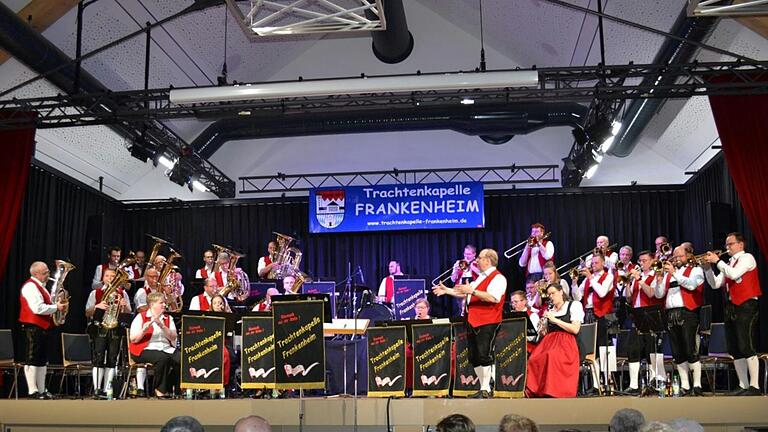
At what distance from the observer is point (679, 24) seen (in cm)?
1028

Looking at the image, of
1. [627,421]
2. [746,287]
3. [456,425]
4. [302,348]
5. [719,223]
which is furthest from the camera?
[719,223]

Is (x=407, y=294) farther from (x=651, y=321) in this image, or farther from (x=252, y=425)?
(x=252, y=425)

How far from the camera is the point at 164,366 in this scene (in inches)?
380

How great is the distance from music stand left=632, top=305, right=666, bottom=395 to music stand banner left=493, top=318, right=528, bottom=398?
5.31 ft

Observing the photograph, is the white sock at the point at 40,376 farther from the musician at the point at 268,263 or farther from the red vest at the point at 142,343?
the musician at the point at 268,263

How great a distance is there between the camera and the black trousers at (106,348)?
1028 cm

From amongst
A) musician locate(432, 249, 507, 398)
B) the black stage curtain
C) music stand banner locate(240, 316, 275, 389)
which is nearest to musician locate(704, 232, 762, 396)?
musician locate(432, 249, 507, 398)

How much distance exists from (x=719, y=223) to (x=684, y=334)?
3.60m

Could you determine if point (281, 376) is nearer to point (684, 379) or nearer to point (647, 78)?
point (684, 379)

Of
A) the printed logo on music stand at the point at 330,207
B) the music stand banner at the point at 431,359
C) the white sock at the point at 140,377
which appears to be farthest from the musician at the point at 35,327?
the printed logo on music stand at the point at 330,207

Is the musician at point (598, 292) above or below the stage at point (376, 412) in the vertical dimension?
above

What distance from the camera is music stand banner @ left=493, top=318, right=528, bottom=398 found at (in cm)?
864

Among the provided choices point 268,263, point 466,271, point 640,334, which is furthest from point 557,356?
point 268,263

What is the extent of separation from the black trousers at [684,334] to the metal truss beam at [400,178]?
7229mm
